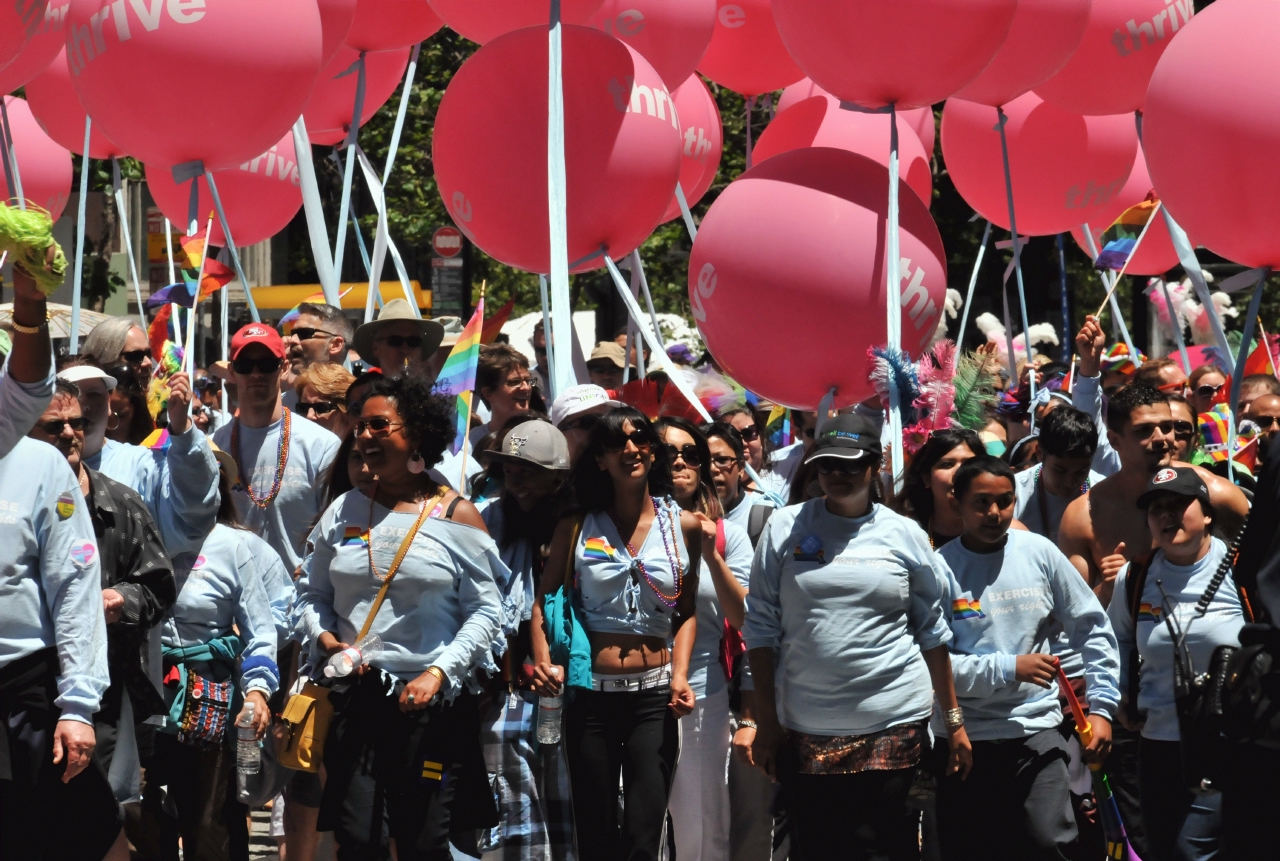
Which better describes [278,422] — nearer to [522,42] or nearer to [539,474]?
[539,474]

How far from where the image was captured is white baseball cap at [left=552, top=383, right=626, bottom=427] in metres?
6.27

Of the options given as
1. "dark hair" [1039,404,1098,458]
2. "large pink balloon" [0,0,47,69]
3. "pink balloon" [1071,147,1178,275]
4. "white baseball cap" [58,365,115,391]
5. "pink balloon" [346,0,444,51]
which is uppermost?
"pink balloon" [346,0,444,51]

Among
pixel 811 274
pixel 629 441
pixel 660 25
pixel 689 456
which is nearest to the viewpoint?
pixel 629 441

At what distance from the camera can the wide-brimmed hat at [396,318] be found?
7.49m

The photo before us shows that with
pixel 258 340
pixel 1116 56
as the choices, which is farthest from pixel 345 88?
pixel 1116 56

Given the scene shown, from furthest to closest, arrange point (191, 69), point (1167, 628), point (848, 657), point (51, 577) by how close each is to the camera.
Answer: point (191, 69) < point (1167, 628) < point (848, 657) < point (51, 577)

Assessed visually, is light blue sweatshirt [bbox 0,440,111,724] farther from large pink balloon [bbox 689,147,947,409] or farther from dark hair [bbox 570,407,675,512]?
large pink balloon [bbox 689,147,947,409]

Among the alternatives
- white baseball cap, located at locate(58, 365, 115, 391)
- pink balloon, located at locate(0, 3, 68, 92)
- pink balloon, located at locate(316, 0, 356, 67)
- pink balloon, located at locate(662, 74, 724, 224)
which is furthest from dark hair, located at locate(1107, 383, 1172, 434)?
pink balloon, located at locate(0, 3, 68, 92)

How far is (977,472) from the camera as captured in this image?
17.4 ft

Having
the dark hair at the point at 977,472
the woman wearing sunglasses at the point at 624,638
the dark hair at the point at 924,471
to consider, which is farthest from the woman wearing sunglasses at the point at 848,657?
the dark hair at the point at 924,471

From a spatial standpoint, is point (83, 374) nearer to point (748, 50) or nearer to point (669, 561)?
point (669, 561)

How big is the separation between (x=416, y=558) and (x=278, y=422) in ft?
5.70

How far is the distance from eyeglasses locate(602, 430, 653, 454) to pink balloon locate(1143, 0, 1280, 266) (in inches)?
109

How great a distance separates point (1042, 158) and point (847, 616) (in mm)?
5064
